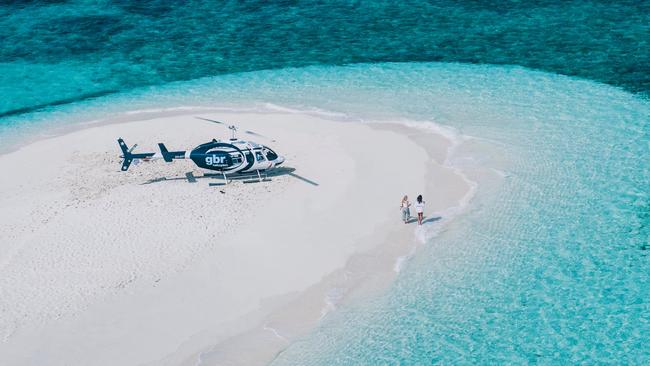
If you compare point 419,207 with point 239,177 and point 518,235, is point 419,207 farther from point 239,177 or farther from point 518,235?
point 239,177

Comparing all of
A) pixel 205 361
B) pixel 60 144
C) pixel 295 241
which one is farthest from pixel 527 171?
pixel 60 144

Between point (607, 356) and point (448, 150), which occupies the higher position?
point (448, 150)

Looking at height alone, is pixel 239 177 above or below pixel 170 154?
below

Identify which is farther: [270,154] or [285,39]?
[285,39]

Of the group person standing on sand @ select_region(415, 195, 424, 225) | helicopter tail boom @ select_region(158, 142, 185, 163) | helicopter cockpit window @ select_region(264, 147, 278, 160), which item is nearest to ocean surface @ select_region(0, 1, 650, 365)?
person standing on sand @ select_region(415, 195, 424, 225)

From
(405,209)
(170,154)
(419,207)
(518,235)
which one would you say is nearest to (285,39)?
(170,154)

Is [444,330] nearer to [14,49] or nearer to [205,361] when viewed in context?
[205,361]
